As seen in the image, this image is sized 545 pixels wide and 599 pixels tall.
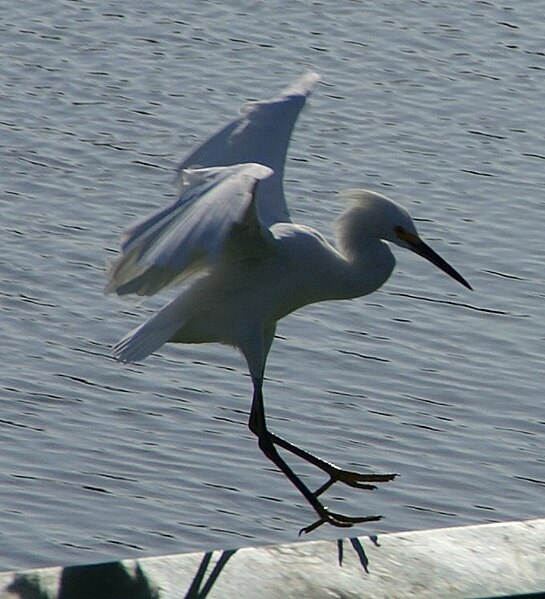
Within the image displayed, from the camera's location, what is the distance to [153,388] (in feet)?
22.4

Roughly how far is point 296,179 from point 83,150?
1.06m

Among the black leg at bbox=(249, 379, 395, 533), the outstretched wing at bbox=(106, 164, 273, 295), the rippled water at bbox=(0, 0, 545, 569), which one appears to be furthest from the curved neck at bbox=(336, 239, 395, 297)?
the rippled water at bbox=(0, 0, 545, 569)

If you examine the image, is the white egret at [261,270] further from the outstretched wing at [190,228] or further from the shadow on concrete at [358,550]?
the shadow on concrete at [358,550]

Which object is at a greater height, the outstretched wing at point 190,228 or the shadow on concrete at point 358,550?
the outstretched wing at point 190,228

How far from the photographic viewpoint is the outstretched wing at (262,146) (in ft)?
17.7

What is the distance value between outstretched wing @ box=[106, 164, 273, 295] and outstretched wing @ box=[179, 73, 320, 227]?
58 centimetres

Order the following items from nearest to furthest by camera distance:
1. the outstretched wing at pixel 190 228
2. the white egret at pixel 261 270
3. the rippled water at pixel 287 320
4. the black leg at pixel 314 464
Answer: the outstretched wing at pixel 190 228, the white egret at pixel 261 270, the black leg at pixel 314 464, the rippled water at pixel 287 320

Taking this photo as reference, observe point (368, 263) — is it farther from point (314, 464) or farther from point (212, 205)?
point (212, 205)

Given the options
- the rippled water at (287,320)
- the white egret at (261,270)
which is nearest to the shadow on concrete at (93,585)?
the white egret at (261,270)

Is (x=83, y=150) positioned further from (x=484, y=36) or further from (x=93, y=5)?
(x=484, y=36)

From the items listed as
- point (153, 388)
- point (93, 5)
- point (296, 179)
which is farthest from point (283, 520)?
point (93, 5)

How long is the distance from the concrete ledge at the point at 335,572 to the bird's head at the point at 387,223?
1.53 m

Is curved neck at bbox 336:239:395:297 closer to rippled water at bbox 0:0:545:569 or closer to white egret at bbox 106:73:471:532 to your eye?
white egret at bbox 106:73:471:532

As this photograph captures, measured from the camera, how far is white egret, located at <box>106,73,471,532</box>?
4852mm
